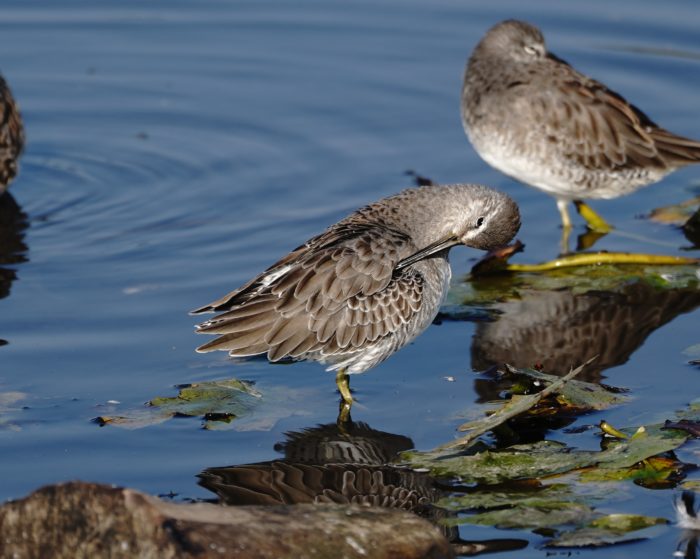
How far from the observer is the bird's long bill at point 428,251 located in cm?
770

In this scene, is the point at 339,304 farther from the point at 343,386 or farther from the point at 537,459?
the point at 537,459

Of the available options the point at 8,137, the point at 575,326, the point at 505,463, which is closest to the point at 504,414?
the point at 505,463

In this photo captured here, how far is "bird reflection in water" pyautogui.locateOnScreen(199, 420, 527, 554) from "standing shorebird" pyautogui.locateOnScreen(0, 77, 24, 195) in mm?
4877

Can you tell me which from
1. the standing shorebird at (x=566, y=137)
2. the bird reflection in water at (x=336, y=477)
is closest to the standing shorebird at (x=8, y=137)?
the standing shorebird at (x=566, y=137)

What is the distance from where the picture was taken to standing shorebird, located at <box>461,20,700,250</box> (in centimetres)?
1010

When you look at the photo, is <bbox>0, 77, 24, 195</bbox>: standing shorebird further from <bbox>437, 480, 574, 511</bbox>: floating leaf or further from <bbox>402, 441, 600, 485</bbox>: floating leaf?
<bbox>437, 480, 574, 511</bbox>: floating leaf

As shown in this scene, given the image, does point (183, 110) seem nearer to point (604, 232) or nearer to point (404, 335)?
point (604, 232)

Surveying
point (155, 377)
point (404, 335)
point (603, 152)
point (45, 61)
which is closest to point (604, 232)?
point (603, 152)

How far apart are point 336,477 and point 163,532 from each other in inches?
73.0

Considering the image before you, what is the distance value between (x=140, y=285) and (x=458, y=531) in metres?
4.02

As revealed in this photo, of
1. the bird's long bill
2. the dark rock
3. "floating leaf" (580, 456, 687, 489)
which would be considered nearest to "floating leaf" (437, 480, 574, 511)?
"floating leaf" (580, 456, 687, 489)

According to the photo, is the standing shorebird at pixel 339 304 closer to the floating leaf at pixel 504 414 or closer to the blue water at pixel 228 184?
the blue water at pixel 228 184

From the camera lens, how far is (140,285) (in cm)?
946

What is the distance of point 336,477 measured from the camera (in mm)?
6898
